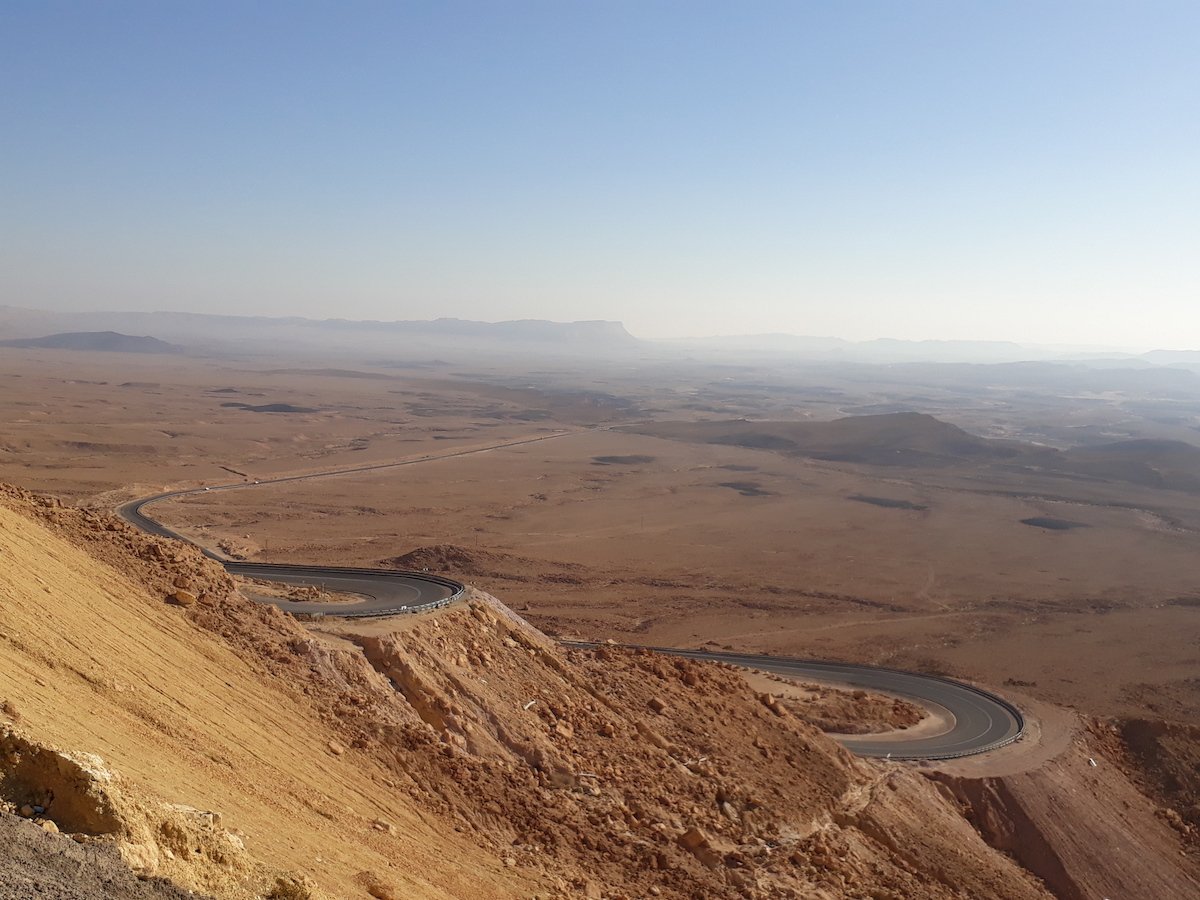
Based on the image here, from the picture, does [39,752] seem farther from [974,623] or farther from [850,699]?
[974,623]

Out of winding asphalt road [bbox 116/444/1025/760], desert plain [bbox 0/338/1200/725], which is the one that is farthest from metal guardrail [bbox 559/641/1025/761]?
desert plain [bbox 0/338/1200/725]

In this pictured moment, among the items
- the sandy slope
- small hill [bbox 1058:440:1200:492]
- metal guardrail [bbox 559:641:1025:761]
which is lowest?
metal guardrail [bbox 559:641:1025:761]

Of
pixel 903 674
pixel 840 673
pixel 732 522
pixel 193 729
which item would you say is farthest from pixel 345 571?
pixel 732 522

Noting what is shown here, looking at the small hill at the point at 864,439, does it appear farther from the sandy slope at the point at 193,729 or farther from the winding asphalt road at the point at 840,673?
the sandy slope at the point at 193,729

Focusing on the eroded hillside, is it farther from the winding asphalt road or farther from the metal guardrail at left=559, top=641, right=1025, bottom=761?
the metal guardrail at left=559, top=641, right=1025, bottom=761

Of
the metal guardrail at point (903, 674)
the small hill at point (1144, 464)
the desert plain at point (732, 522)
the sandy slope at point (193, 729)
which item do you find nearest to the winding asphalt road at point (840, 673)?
the metal guardrail at point (903, 674)
